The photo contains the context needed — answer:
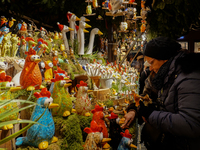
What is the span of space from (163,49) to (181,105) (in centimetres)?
36

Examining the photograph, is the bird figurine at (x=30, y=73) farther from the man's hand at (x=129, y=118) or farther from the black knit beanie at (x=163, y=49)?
the black knit beanie at (x=163, y=49)

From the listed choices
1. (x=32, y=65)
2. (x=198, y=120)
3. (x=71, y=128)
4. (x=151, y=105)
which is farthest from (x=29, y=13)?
(x=198, y=120)

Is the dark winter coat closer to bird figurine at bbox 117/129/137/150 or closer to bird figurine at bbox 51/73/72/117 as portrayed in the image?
bird figurine at bbox 117/129/137/150

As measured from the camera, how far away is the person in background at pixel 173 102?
84 centimetres

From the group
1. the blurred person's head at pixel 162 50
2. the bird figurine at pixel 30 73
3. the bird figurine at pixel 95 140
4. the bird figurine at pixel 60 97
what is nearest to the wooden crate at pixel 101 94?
the bird figurine at pixel 60 97

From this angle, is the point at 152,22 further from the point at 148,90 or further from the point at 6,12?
the point at 6,12

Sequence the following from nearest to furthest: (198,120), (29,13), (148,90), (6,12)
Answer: (198,120) → (148,90) → (6,12) → (29,13)

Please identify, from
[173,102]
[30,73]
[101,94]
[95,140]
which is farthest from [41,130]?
[101,94]

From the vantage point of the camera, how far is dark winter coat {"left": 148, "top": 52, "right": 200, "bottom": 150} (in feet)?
2.74

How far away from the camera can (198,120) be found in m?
0.83

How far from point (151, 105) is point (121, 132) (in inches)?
14.5

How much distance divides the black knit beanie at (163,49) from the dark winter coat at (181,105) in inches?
2.3

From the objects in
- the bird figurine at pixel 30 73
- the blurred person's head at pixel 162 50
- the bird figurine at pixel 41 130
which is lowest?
the bird figurine at pixel 41 130

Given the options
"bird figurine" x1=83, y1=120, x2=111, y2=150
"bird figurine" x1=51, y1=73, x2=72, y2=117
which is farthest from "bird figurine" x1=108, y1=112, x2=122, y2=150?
"bird figurine" x1=51, y1=73, x2=72, y2=117
